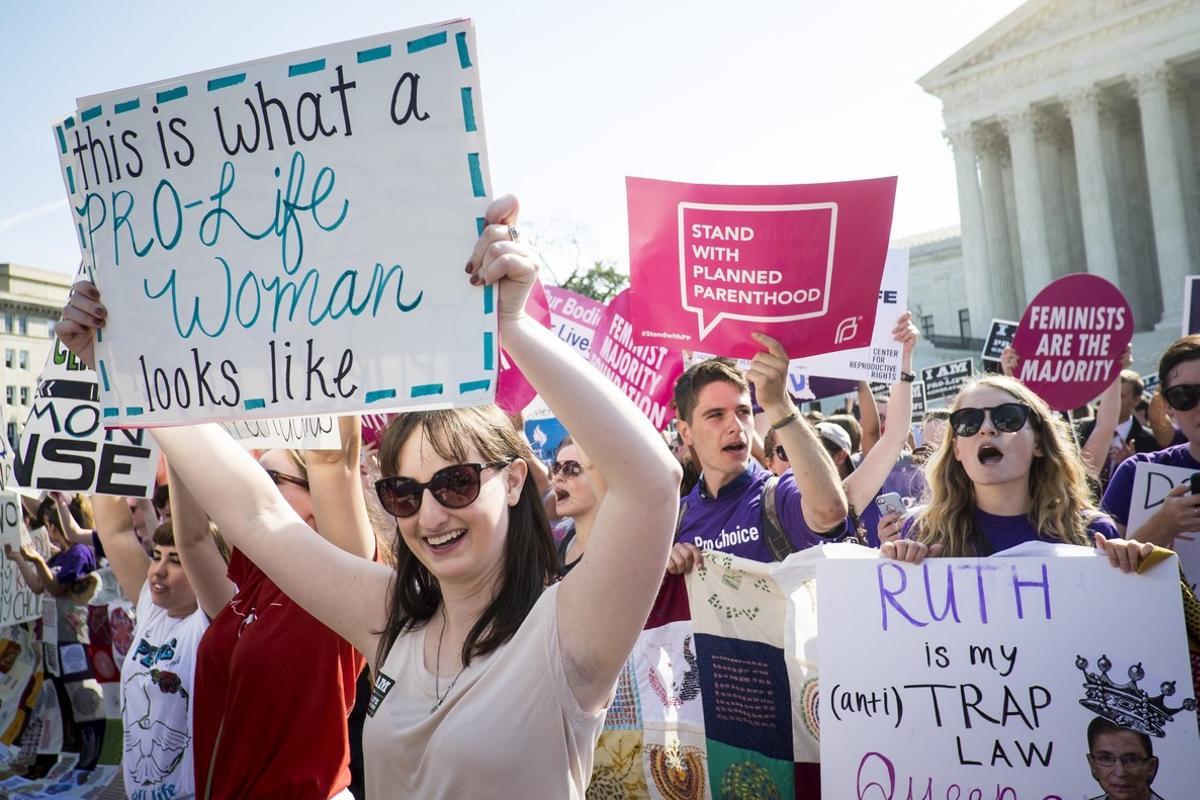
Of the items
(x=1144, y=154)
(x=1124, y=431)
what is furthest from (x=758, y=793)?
(x=1144, y=154)

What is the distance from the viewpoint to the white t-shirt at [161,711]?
3738 mm

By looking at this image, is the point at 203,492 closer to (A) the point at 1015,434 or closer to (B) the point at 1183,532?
(A) the point at 1015,434

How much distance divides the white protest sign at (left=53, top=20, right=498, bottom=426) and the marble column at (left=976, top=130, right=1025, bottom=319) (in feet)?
159

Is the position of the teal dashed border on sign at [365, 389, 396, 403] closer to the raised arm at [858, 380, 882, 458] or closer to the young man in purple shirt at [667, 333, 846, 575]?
the young man in purple shirt at [667, 333, 846, 575]

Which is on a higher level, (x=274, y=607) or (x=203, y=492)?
(x=203, y=492)

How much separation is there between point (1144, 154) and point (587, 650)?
2062 inches

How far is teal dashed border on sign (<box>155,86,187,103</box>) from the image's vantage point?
2.55 metres

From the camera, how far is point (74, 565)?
25.6 feet

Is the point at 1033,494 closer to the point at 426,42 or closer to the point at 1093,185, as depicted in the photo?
the point at 426,42

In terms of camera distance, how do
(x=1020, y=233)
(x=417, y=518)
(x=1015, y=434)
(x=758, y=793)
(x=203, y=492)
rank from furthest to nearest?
1. (x=1020, y=233)
2. (x=1015, y=434)
3. (x=758, y=793)
4. (x=203, y=492)
5. (x=417, y=518)

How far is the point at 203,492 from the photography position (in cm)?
276

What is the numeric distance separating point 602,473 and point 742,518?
88.0 inches

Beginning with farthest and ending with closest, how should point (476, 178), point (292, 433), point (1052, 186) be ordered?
1. point (1052, 186)
2. point (292, 433)
3. point (476, 178)

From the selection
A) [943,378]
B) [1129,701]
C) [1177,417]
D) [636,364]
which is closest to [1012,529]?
[1129,701]
